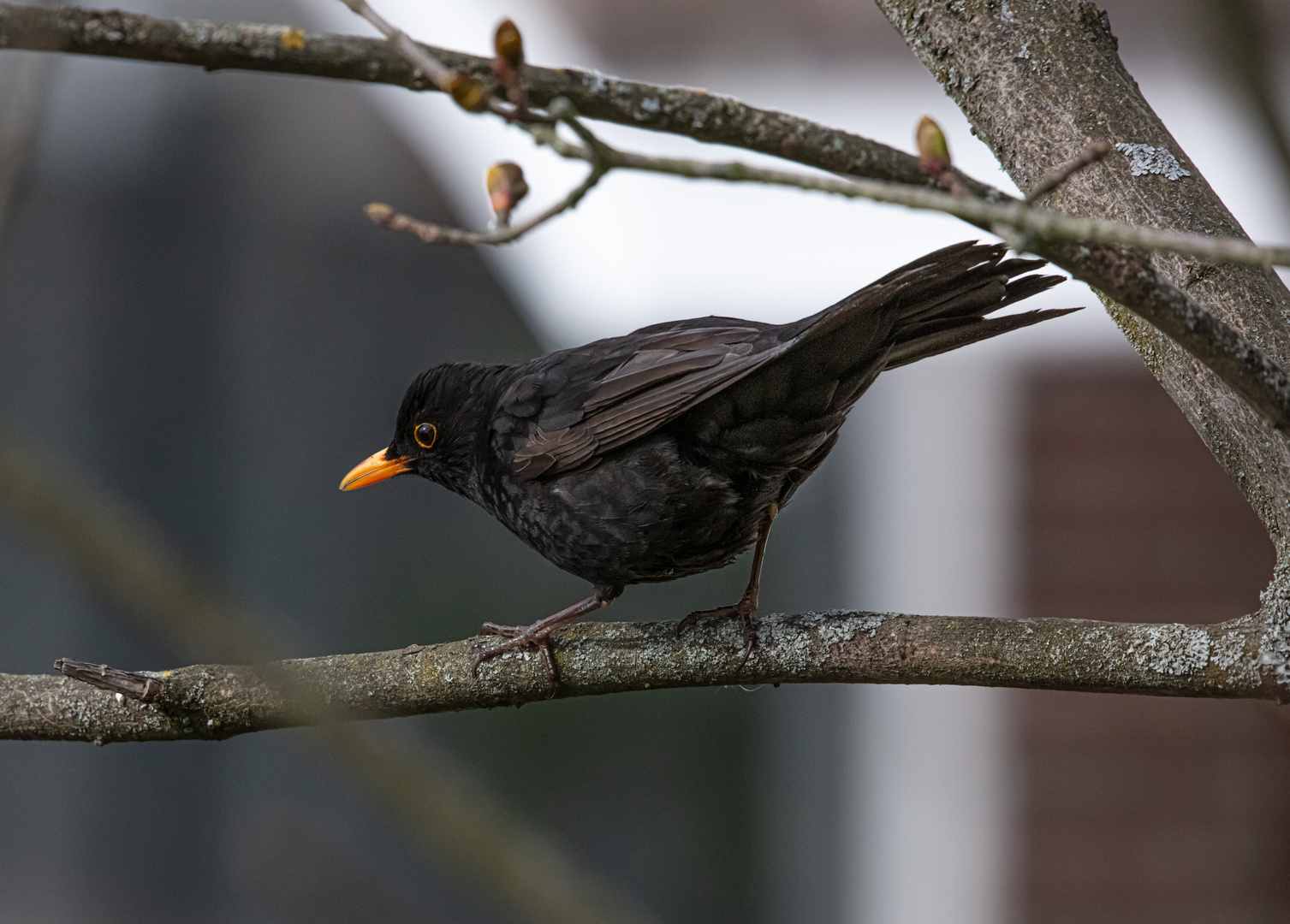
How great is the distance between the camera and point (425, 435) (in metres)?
3.43

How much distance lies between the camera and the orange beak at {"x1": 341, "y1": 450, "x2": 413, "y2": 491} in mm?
3531

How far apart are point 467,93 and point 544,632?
4.67ft

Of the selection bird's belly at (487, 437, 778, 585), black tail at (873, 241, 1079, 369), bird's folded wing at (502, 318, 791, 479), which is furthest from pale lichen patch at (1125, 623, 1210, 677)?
bird's belly at (487, 437, 778, 585)

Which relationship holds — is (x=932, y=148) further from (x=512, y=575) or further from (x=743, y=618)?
(x=512, y=575)

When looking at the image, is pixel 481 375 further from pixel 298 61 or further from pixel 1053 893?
A: pixel 1053 893

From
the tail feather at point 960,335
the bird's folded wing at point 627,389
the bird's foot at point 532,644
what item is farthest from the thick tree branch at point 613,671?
the tail feather at point 960,335

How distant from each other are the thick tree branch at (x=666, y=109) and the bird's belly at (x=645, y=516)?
1.08m

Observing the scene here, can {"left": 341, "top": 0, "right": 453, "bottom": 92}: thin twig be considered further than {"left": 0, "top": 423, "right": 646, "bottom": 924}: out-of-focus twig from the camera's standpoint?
Yes

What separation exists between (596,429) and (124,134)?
4.75 metres

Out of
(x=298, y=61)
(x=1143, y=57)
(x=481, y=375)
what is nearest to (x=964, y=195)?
(x=298, y=61)

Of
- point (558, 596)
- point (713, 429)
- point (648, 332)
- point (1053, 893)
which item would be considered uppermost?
point (648, 332)

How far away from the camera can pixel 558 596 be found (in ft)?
21.1

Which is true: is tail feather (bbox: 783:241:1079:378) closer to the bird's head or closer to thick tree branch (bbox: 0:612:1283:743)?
thick tree branch (bbox: 0:612:1283:743)

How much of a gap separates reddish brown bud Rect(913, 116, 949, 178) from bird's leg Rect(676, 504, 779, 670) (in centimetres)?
118
